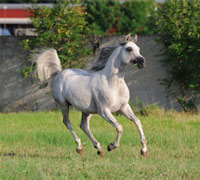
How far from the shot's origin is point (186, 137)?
892 cm

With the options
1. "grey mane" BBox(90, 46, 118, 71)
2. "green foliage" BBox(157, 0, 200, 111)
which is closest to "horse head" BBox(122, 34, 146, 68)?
"grey mane" BBox(90, 46, 118, 71)

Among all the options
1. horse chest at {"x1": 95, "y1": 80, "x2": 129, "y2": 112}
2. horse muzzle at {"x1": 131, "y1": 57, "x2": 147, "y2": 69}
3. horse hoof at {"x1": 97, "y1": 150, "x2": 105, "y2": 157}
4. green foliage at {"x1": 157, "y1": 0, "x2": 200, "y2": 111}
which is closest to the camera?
horse muzzle at {"x1": 131, "y1": 57, "x2": 147, "y2": 69}

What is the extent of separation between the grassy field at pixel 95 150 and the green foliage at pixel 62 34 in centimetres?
201

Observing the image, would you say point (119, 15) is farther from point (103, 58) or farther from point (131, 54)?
point (131, 54)

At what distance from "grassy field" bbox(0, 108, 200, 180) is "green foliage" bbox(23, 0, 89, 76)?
79.1 inches

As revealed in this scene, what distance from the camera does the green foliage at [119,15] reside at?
30.6 metres

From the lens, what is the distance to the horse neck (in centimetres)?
718

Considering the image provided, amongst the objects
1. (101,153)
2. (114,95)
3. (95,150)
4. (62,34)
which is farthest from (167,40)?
(101,153)

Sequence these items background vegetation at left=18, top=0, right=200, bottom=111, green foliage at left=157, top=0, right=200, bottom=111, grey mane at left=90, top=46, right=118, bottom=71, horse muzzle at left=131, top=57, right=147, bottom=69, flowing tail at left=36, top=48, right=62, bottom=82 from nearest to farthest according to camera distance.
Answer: horse muzzle at left=131, top=57, right=147, bottom=69
grey mane at left=90, top=46, right=118, bottom=71
flowing tail at left=36, top=48, right=62, bottom=82
green foliage at left=157, top=0, right=200, bottom=111
background vegetation at left=18, top=0, right=200, bottom=111

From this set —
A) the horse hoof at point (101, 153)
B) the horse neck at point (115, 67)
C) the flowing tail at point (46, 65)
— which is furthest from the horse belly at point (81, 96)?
the flowing tail at point (46, 65)

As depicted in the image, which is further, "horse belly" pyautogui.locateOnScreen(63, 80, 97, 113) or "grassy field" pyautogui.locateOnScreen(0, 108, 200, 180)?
"horse belly" pyautogui.locateOnScreen(63, 80, 97, 113)

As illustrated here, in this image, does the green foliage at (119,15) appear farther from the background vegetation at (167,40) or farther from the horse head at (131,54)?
the horse head at (131,54)

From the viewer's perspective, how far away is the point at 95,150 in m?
7.98

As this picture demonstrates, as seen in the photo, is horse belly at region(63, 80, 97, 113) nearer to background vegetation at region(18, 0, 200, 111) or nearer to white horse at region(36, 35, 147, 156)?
white horse at region(36, 35, 147, 156)
